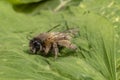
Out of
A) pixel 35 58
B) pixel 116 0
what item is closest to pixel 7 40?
pixel 35 58

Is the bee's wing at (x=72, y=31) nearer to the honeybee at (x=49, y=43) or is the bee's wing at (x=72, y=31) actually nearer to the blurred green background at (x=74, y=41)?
the blurred green background at (x=74, y=41)

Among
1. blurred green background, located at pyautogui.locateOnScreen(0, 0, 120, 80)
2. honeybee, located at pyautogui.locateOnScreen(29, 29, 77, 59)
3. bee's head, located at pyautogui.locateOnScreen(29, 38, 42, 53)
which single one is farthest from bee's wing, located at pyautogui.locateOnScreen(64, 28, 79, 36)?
bee's head, located at pyautogui.locateOnScreen(29, 38, 42, 53)

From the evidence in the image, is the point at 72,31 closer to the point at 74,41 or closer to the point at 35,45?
the point at 74,41

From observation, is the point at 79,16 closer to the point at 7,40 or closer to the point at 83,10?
the point at 83,10

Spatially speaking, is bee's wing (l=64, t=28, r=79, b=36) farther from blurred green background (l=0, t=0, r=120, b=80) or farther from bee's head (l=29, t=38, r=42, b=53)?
bee's head (l=29, t=38, r=42, b=53)

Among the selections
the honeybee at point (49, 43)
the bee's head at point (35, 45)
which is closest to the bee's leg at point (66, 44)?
the honeybee at point (49, 43)

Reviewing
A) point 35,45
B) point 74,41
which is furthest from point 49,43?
point 74,41
